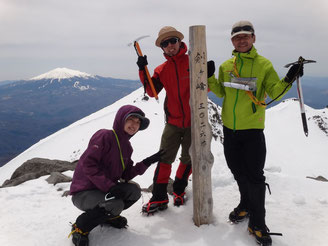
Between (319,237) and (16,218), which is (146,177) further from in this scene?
(319,237)

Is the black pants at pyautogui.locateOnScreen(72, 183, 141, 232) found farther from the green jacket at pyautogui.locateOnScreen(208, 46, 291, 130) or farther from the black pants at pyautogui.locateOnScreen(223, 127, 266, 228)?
the green jacket at pyautogui.locateOnScreen(208, 46, 291, 130)

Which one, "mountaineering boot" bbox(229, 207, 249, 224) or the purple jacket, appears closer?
the purple jacket

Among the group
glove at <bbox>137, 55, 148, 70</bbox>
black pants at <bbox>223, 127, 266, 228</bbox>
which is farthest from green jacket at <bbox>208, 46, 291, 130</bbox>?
glove at <bbox>137, 55, 148, 70</bbox>

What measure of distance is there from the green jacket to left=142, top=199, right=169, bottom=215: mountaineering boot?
2.12 meters

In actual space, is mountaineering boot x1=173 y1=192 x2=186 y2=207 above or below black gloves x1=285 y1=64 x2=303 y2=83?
below

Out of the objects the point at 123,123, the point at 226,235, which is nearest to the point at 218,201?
the point at 226,235

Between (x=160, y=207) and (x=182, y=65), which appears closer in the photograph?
(x=182, y=65)

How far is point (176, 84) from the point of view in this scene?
4371 millimetres

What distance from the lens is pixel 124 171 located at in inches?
167

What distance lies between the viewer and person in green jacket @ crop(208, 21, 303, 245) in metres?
3.55

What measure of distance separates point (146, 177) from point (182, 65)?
17.2 ft

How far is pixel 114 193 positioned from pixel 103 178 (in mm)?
297

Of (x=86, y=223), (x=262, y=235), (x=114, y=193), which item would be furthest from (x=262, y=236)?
(x=86, y=223)

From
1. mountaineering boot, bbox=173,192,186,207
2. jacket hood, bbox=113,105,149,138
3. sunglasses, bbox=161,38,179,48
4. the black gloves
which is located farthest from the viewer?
mountaineering boot, bbox=173,192,186,207
